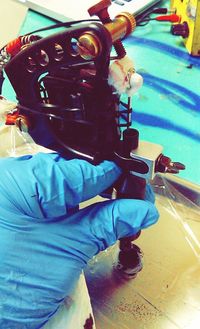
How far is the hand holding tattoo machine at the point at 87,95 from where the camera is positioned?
1.67 feet

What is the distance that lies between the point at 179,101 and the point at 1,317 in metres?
0.61

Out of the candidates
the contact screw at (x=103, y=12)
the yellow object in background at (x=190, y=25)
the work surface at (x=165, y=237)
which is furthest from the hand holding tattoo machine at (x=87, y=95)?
the yellow object in background at (x=190, y=25)

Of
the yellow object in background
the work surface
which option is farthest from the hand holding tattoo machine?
the yellow object in background

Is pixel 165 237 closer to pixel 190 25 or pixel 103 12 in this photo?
pixel 103 12

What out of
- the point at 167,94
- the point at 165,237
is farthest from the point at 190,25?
the point at 165,237

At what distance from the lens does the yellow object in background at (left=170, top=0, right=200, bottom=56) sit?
1023 millimetres

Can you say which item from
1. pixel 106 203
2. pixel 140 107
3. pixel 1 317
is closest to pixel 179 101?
pixel 140 107

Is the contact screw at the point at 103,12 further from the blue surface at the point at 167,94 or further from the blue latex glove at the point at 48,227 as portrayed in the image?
the blue surface at the point at 167,94

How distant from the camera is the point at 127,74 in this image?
1.73 ft

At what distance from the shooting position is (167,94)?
3.24 feet

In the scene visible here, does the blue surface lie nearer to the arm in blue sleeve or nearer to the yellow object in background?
the yellow object in background

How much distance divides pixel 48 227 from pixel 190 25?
2.26 ft

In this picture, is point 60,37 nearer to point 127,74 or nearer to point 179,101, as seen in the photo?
point 127,74

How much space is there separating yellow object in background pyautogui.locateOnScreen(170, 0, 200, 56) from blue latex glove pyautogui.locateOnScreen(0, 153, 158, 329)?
0.58m
